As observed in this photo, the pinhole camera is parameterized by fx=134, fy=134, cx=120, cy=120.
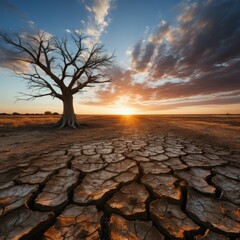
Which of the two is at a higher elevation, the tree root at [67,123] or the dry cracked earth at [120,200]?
the tree root at [67,123]

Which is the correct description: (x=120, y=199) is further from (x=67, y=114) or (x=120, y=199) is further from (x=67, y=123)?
A: (x=67, y=114)

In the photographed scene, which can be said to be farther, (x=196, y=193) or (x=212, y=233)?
(x=196, y=193)

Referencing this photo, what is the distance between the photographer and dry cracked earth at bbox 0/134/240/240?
3.70 ft

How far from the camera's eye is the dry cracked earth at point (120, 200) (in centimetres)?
113

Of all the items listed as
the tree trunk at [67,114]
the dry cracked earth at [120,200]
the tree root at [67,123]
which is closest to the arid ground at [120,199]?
the dry cracked earth at [120,200]

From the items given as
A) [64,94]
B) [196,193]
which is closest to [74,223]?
[196,193]

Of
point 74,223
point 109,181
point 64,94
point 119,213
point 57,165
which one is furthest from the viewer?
point 64,94

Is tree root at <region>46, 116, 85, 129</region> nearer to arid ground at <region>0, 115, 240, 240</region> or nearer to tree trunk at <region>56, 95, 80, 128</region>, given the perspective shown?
tree trunk at <region>56, 95, 80, 128</region>

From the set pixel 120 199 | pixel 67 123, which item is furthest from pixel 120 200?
pixel 67 123

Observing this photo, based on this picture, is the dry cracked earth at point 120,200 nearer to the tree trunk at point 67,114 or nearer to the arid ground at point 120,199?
the arid ground at point 120,199

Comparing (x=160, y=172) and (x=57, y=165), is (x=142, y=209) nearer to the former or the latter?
(x=160, y=172)

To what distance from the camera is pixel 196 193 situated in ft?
5.34

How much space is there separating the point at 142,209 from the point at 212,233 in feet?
1.95

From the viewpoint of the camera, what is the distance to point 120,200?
1.50m
